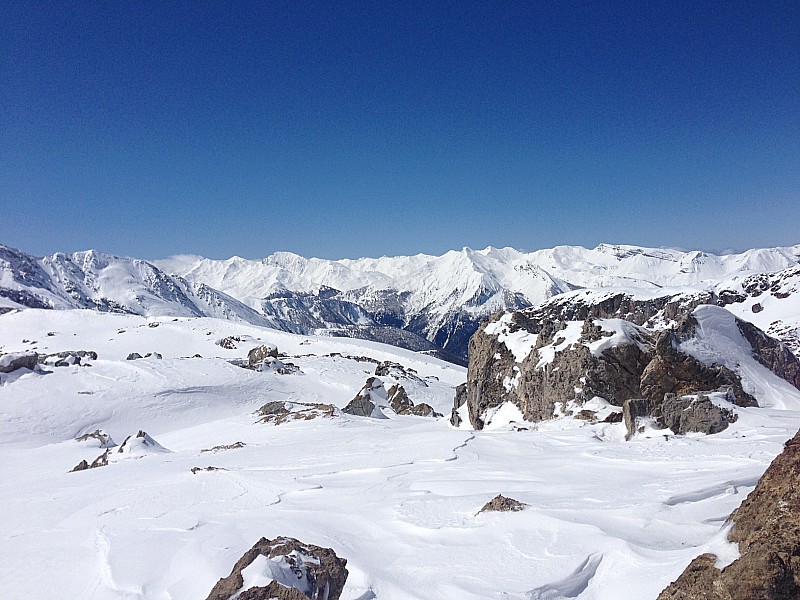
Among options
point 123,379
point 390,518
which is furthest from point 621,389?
point 123,379

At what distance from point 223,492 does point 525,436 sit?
993cm

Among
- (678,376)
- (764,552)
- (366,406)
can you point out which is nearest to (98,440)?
(366,406)

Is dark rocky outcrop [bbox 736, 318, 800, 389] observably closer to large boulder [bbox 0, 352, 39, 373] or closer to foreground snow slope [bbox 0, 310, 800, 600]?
foreground snow slope [bbox 0, 310, 800, 600]

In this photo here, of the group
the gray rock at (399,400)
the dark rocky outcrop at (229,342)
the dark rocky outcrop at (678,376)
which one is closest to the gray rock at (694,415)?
the dark rocky outcrop at (678,376)

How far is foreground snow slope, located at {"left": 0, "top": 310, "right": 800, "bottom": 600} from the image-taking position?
6492 mm

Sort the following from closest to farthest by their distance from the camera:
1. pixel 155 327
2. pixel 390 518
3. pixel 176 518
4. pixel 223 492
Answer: pixel 390 518
pixel 176 518
pixel 223 492
pixel 155 327

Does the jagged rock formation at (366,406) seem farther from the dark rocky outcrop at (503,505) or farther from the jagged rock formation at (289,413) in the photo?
the dark rocky outcrop at (503,505)

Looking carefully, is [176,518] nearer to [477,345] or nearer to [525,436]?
[525,436]

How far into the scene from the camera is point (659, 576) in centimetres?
512

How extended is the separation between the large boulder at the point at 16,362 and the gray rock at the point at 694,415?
4210 centimetres

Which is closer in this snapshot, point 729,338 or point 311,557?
point 311,557

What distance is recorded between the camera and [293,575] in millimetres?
5723

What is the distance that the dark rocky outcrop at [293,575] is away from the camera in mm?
5312

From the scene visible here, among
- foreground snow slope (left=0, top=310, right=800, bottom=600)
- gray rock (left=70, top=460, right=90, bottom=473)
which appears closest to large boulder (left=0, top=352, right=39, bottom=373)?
foreground snow slope (left=0, top=310, right=800, bottom=600)
